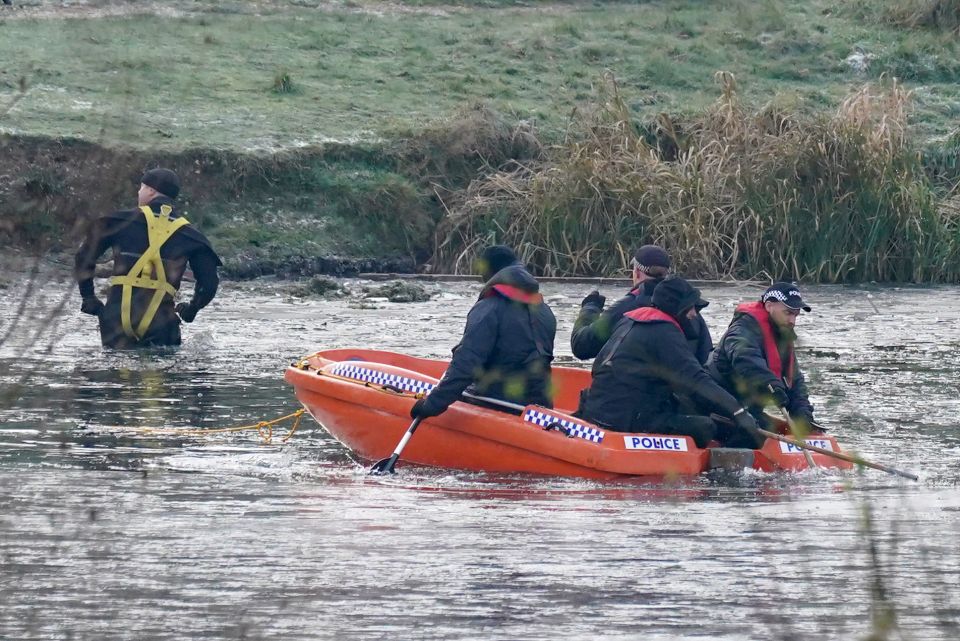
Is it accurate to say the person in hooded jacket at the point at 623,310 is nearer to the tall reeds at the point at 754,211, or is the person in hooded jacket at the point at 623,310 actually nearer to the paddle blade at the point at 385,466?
the paddle blade at the point at 385,466

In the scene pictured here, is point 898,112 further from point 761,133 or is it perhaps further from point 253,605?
point 253,605

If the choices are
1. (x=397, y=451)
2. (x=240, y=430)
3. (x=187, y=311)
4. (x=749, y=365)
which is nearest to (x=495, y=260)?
(x=397, y=451)

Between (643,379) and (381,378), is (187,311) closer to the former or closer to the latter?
(381,378)

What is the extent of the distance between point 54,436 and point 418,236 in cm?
932

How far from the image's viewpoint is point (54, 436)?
10.2 metres

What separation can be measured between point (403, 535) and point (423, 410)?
1.73 metres

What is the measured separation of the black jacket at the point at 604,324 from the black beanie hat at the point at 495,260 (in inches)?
30.9

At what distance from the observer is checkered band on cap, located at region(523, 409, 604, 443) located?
9.16m

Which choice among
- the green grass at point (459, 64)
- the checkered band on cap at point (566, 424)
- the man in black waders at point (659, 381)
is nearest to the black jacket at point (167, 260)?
the checkered band on cap at point (566, 424)

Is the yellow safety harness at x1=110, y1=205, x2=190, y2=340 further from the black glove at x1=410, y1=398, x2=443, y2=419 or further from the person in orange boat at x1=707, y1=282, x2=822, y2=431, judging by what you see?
the person in orange boat at x1=707, y1=282, x2=822, y2=431

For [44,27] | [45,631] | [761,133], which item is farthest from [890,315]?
[45,631]

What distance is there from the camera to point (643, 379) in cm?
923

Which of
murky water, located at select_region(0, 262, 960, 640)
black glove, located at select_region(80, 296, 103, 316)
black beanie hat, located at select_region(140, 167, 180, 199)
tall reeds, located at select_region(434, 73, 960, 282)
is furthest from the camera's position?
tall reeds, located at select_region(434, 73, 960, 282)

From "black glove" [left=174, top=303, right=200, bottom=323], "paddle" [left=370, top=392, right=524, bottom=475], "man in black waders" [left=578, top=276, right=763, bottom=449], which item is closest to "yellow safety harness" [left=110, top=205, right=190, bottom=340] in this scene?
"black glove" [left=174, top=303, right=200, bottom=323]
